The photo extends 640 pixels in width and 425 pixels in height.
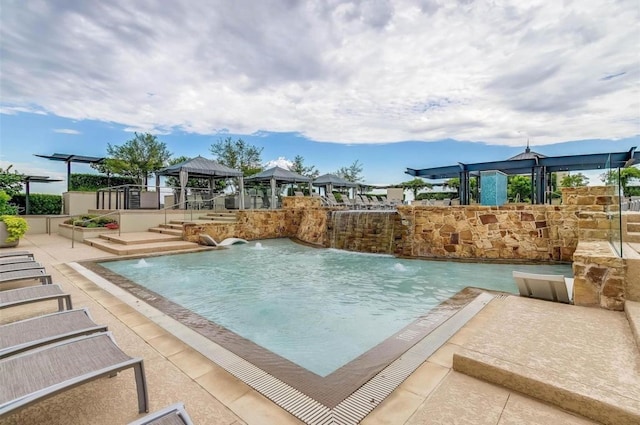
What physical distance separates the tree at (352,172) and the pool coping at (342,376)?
98.3 feet

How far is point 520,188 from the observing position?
22.6 meters

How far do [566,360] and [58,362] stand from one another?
3410 millimetres

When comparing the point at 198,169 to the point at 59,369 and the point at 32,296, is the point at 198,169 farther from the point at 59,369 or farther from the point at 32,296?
the point at 59,369

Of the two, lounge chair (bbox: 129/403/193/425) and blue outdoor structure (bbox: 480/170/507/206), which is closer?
lounge chair (bbox: 129/403/193/425)

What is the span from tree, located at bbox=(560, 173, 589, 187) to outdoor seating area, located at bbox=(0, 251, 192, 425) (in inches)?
1345

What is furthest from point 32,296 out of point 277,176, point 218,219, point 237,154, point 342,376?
point 237,154

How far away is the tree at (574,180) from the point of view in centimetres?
2662

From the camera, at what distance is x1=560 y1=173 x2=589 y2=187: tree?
26.6m

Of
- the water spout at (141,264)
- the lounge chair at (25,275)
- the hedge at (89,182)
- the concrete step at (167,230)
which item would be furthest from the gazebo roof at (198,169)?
the lounge chair at (25,275)

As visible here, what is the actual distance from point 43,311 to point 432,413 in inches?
173

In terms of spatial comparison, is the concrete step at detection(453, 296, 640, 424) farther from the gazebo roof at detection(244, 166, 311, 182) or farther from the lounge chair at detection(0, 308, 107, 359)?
the gazebo roof at detection(244, 166, 311, 182)

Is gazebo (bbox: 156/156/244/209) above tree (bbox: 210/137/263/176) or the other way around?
the other way around

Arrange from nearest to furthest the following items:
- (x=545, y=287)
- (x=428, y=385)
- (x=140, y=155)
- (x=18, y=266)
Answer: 1. (x=428, y=385)
2. (x=545, y=287)
3. (x=18, y=266)
4. (x=140, y=155)

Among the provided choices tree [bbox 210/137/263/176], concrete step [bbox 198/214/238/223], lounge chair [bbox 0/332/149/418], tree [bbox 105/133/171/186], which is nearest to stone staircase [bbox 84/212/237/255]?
concrete step [bbox 198/214/238/223]
